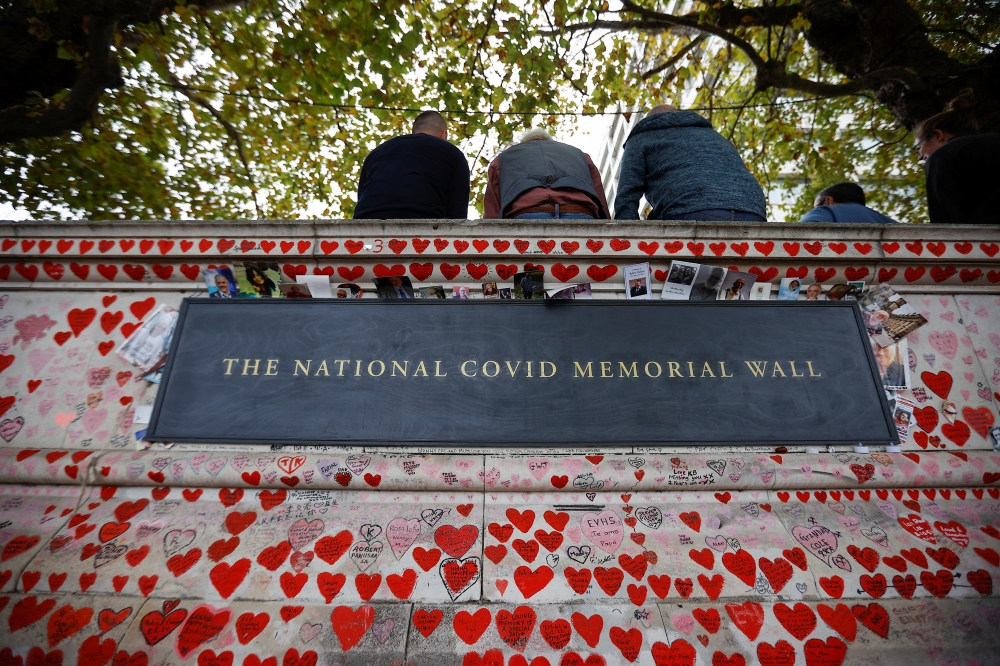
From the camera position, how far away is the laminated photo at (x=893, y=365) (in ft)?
8.02

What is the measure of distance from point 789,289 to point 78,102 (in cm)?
652

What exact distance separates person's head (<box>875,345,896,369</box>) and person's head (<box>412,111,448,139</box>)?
10.2 feet

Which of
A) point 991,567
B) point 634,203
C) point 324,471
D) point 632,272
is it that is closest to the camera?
point 991,567

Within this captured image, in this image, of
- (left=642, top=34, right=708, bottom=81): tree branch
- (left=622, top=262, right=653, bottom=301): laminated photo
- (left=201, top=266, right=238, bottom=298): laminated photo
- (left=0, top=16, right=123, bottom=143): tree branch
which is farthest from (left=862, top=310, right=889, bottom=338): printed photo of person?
(left=0, top=16, right=123, bottom=143): tree branch

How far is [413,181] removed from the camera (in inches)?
115

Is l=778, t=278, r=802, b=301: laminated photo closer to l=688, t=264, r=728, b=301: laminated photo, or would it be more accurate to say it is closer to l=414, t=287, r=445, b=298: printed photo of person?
l=688, t=264, r=728, b=301: laminated photo

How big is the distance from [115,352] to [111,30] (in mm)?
3927

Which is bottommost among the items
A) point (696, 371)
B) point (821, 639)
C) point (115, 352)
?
point (821, 639)

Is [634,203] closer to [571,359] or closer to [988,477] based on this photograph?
[571,359]

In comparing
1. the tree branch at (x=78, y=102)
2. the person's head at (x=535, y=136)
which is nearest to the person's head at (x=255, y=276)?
the person's head at (x=535, y=136)

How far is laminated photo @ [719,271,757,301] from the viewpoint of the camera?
260 cm

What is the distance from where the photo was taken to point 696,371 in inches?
93.7

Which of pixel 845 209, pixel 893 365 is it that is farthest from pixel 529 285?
pixel 845 209

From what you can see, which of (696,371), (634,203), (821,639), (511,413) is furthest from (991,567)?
(634,203)
